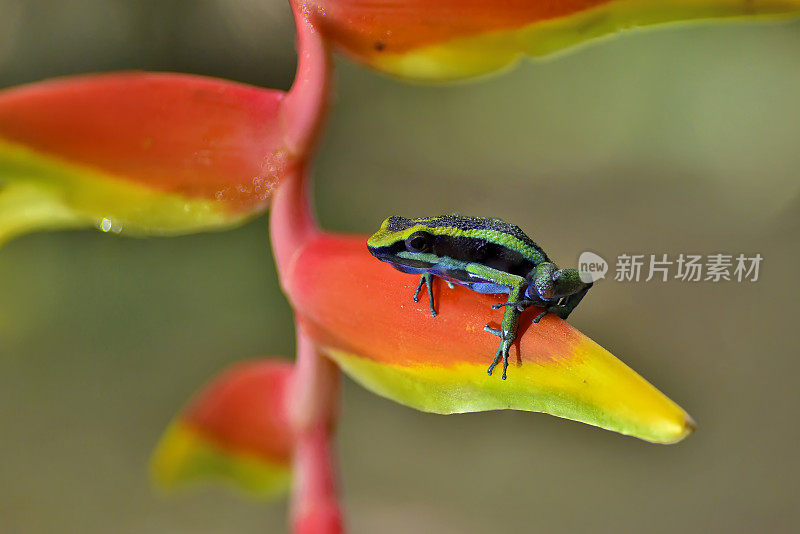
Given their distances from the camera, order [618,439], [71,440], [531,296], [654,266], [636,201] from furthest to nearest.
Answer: [71,440], [618,439], [636,201], [654,266], [531,296]

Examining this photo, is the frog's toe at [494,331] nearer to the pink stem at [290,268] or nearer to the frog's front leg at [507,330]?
the frog's front leg at [507,330]

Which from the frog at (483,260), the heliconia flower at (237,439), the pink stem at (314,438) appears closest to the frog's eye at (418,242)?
the frog at (483,260)

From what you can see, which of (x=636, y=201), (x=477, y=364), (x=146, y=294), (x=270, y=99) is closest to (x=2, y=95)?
(x=270, y=99)

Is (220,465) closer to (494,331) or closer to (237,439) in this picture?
(237,439)

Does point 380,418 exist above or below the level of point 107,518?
above

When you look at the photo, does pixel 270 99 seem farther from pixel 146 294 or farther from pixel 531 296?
pixel 146 294

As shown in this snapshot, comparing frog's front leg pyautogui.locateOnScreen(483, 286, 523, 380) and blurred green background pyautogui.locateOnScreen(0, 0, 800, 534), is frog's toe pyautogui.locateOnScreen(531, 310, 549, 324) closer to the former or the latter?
frog's front leg pyautogui.locateOnScreen(483, 286, 523, 380)

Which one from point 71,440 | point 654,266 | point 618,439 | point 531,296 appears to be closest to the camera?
point 531,296
